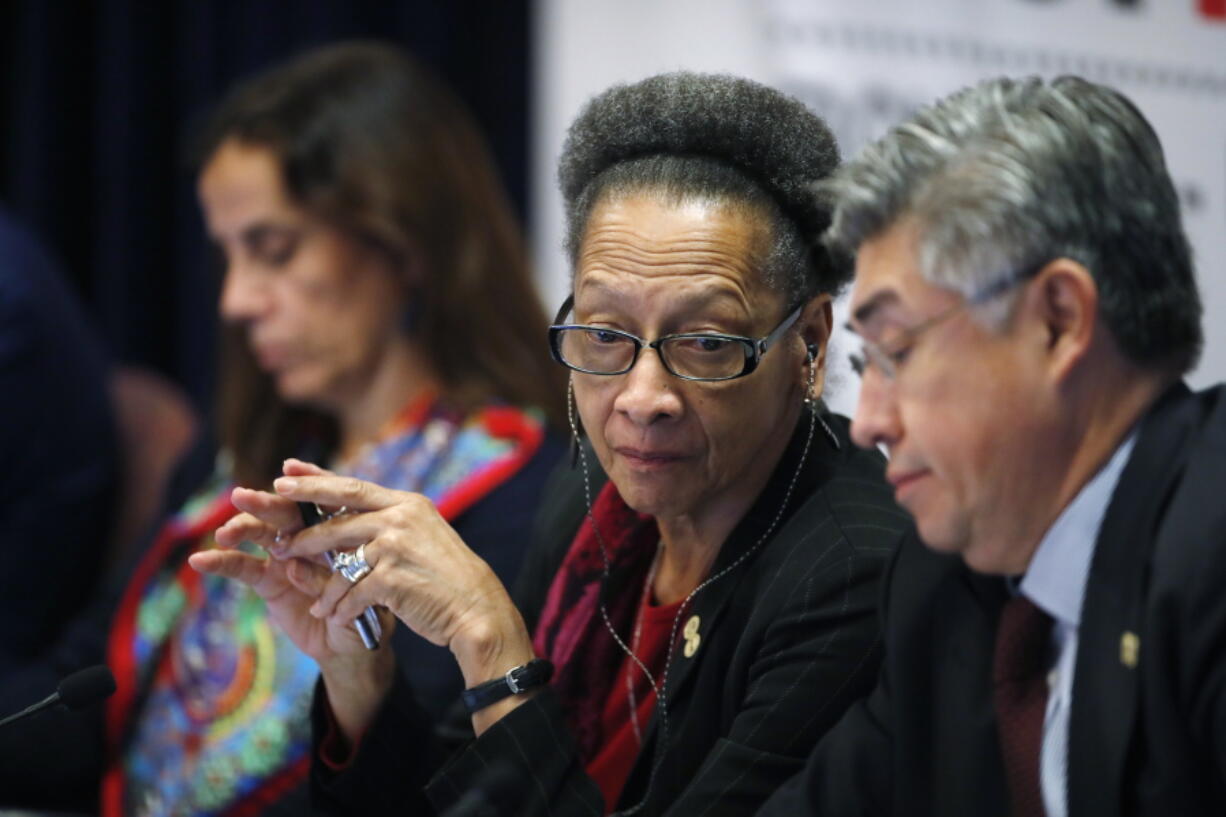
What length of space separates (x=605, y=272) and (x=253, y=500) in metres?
0.41

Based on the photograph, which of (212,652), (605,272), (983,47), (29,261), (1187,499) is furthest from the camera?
(983,47)

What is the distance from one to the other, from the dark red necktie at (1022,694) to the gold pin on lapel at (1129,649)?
11 cm

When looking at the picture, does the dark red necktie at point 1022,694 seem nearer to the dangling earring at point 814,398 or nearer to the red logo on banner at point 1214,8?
the dangling earring at point 814,398

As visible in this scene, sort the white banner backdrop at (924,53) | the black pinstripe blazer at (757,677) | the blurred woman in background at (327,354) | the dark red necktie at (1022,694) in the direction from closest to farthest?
the dark red necktie at (1022,694)
the black pinstripe blazer at (757,677)
the blurred woman in background at (327,354)
the white banner backdrop at (924,53)

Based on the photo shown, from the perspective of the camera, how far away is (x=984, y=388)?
1062 millimetres

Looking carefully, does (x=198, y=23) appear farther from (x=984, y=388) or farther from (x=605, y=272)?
(x=984, y=388)

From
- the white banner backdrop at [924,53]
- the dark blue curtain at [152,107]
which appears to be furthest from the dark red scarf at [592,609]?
the dark blue curtain at [152,107]

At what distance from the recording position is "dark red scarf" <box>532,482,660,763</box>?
1542mm

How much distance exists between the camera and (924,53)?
3.11 m

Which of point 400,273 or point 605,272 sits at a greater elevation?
point 605,272

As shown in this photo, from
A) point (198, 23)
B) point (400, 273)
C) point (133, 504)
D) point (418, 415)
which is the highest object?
point (198, 23)

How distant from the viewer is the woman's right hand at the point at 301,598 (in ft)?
4.75

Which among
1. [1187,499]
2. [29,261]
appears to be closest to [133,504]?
[29,261]

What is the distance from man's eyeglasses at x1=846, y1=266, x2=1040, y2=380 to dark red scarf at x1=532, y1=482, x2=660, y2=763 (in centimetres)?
47
